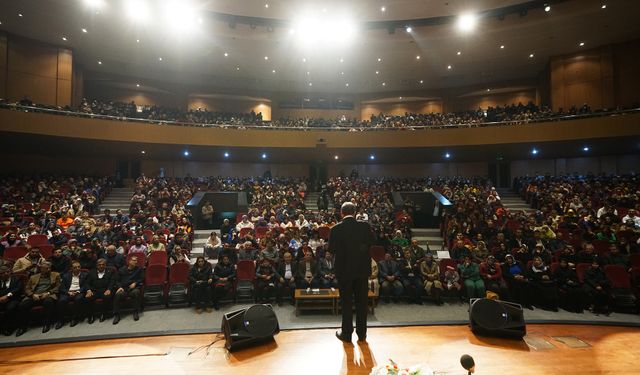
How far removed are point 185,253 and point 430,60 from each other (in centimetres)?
1382

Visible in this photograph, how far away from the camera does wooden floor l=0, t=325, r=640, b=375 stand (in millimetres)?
3117

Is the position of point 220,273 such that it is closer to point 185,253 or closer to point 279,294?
point 279,294

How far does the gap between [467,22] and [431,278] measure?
1052 centimetres

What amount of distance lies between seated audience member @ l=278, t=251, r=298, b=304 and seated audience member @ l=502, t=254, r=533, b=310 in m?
3.84

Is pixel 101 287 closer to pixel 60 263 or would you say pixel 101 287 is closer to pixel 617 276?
pixel 60 263

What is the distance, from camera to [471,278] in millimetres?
5918

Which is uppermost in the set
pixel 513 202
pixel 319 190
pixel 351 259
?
pixel 319 190

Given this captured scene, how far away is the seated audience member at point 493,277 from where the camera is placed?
577cm

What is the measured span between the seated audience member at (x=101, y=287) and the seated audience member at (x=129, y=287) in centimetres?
11

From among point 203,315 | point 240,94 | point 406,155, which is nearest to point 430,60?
point 406,155

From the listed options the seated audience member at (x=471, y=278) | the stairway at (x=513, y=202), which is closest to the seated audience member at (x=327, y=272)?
the seated audience member at (x=471, y=278)

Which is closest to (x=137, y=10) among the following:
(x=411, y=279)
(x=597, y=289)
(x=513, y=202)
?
(x=411, y=279)

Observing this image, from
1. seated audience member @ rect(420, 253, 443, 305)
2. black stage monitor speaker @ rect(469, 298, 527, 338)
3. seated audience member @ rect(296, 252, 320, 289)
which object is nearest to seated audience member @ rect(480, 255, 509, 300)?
seated audience member @ rect(420, 253, 443, 305)

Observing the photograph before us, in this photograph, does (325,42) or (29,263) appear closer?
(29,263)
